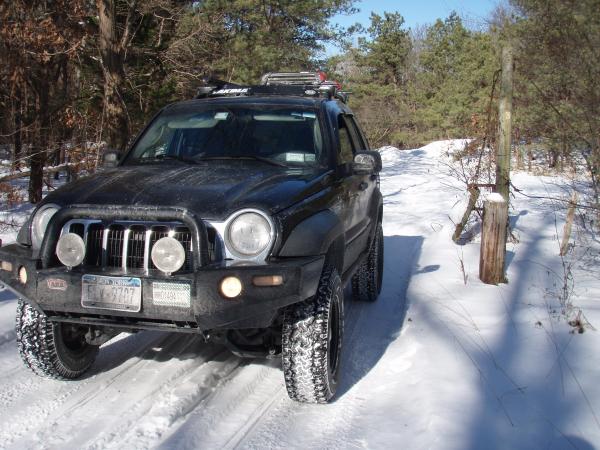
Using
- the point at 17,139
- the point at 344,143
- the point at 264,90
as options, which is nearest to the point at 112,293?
the point at 344,143

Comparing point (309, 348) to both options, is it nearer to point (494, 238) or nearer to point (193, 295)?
point (193, 295)

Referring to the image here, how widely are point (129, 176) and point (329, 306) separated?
58.6 inches

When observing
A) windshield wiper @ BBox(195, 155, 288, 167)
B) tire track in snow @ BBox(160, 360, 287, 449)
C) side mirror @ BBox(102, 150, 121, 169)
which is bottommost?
tire track in snow @ BBox(160, 360, 287, 449)

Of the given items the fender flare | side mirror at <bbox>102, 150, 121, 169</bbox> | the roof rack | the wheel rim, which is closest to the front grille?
the fender flare

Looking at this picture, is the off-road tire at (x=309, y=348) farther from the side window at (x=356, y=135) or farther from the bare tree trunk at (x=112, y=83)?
the bare tree trunk at (x=112, y=83)

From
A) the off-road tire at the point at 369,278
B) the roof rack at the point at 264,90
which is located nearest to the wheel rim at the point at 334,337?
the off-road tire at the point at 369,278

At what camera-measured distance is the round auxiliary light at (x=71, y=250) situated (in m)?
3.00

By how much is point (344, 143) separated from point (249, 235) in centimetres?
217

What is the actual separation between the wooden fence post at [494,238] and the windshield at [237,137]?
8.00 feet

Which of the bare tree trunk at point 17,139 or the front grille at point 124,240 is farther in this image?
the bare tree trunk at point 17,139

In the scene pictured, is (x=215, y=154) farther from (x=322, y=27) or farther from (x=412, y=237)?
(x=322, y=27)

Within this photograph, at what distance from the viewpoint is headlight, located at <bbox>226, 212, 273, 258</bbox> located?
9.68 feet

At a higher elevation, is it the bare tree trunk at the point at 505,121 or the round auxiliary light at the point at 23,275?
the bare tree trunk at the point at 505,121

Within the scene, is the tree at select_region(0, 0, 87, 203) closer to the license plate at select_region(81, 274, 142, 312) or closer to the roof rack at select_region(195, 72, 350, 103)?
the roof rack at select_region(195, 72, 350, 103)
